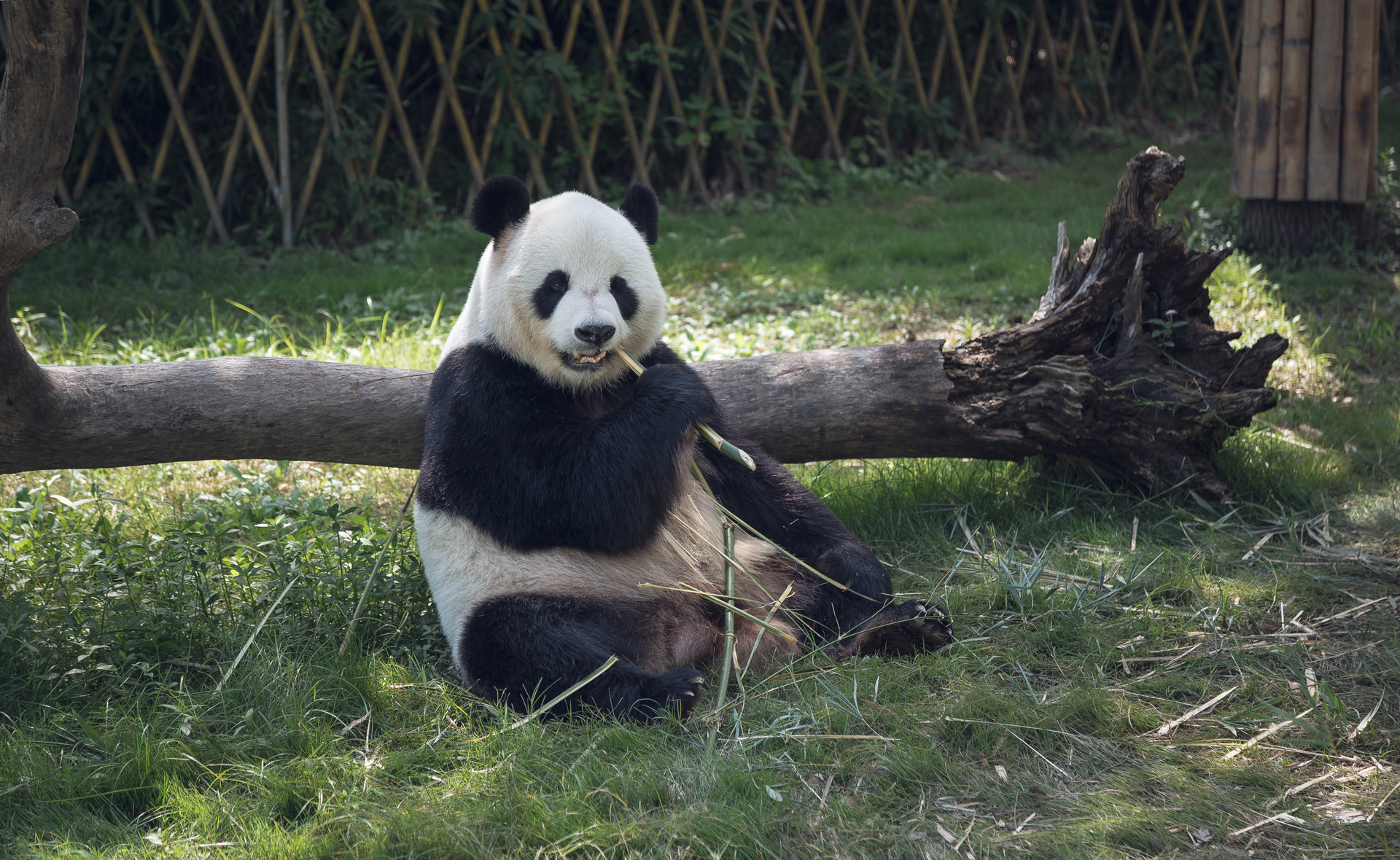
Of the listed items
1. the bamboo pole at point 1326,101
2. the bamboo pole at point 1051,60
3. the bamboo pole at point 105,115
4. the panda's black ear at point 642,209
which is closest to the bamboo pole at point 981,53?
the bamboo pole at point 1051,60

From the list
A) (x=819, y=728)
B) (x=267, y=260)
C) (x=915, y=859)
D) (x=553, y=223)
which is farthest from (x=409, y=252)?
(x=915, y=859)

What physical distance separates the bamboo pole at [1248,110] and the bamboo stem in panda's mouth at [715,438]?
4.67 m

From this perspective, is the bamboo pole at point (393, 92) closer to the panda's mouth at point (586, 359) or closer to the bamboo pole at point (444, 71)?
the bamboo pole at point (444, 71)

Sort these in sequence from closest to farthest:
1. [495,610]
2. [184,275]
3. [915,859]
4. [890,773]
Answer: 1. [915,859]
2. [890,773]
3. [495,610]
4. [184,275]

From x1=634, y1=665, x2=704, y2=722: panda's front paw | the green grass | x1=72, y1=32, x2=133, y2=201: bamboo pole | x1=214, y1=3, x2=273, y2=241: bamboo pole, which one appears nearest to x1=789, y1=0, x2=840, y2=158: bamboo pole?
x1=214, y1=3, x2=273, y2=241: bamboo pole

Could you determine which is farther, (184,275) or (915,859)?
(184,275)

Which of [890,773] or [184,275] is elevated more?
[184,275]

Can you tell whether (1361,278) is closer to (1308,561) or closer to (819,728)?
(1308,561)

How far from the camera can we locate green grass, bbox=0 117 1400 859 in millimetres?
2232

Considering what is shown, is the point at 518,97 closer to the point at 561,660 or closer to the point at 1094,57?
the point at 1094,57

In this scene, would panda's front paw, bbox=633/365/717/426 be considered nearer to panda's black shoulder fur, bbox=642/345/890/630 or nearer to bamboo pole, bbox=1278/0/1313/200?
panda's black shoulder fur, bbox=642/345/890/630

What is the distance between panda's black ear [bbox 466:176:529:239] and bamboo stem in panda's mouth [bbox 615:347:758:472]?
506mm

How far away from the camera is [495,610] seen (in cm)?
274

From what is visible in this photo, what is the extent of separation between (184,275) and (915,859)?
20.7 ft
